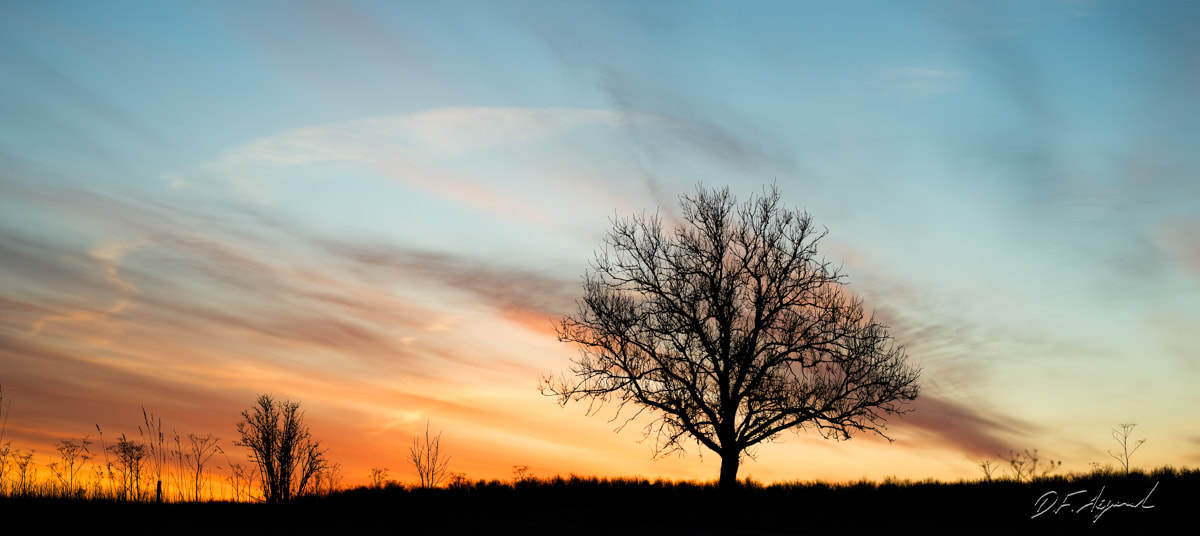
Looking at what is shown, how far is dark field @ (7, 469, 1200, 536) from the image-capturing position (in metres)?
12.5

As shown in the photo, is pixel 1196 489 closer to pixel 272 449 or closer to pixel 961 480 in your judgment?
pixel 961 480

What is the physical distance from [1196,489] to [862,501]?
595 cm

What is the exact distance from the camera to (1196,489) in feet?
48.0

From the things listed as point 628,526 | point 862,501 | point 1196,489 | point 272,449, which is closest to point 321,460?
A: point 272,449
